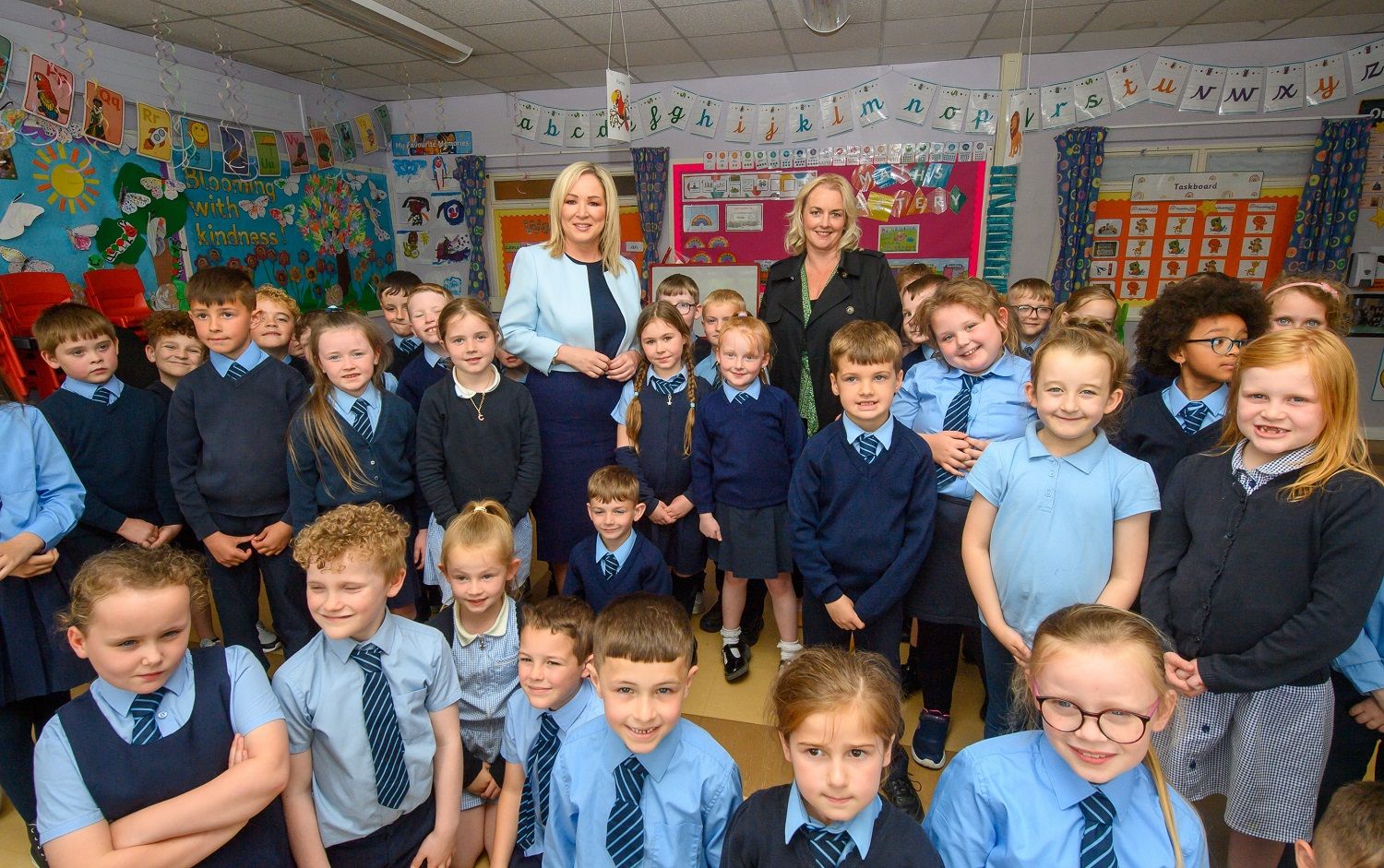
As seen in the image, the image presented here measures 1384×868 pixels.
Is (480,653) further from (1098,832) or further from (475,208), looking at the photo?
(475,208)

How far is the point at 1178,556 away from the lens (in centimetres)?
143

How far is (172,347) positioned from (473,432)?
1.27 meters

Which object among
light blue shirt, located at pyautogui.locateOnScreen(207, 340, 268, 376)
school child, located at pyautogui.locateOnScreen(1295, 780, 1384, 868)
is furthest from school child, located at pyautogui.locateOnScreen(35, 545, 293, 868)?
school child, located at pyautogui.locateOnScreen(1295, 780, 1384, 868)

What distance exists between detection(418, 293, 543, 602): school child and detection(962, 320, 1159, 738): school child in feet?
4.67

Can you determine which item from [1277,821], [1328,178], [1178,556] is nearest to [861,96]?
[1328,178]

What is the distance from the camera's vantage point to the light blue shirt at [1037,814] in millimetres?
1020

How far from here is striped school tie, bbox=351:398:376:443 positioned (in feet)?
7.13

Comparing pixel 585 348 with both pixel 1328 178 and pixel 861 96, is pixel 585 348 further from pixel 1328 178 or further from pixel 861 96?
pixel 1328 178

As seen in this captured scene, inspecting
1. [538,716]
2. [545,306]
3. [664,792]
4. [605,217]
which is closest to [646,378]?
[545,306]

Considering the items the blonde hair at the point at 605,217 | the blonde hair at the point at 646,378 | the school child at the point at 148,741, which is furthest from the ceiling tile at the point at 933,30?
the school child at the point at 148,741

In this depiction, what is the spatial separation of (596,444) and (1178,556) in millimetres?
1708

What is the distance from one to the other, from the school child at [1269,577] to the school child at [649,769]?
0.95 metres

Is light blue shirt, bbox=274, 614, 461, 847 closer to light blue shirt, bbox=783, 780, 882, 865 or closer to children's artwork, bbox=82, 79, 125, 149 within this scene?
light blue shirt, bbox=783, 780, 882, 865

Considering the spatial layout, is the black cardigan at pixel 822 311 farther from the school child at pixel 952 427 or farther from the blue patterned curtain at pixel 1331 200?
the blue patterned curtain at pixel 1331 200
